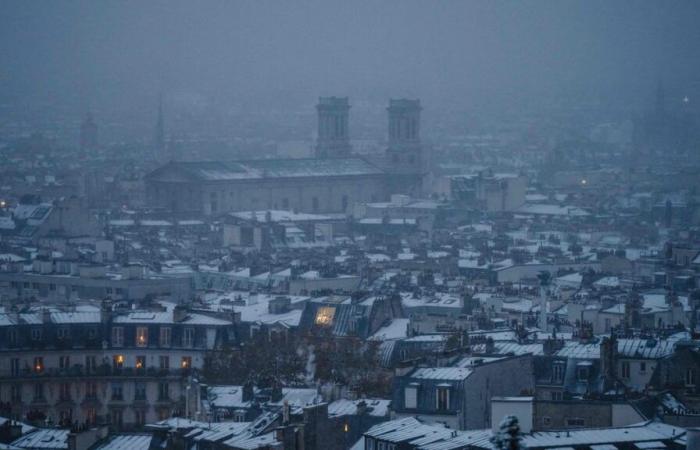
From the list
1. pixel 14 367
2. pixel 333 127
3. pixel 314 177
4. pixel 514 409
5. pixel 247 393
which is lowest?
pixel 14 367

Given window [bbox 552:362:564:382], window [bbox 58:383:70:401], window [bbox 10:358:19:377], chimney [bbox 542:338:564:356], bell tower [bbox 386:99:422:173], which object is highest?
bell tower [bbox 386:99:422:173]

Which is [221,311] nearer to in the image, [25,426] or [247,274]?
[25,426]

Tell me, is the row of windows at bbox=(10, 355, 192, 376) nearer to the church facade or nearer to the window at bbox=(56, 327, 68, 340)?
the window at bbox=(56, 327, 68, 340)

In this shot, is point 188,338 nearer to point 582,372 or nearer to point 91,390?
point 91,390

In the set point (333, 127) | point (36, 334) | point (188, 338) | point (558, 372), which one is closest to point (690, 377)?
point (558, 372)

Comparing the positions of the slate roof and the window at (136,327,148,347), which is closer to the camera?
the slate roof

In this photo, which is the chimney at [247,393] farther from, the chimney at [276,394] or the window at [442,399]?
the window at [442,399]

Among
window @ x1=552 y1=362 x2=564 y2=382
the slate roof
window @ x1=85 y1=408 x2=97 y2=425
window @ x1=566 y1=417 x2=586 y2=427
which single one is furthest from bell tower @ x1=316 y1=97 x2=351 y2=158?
window @ x1=566 y1=417 x2=586 y2=427
